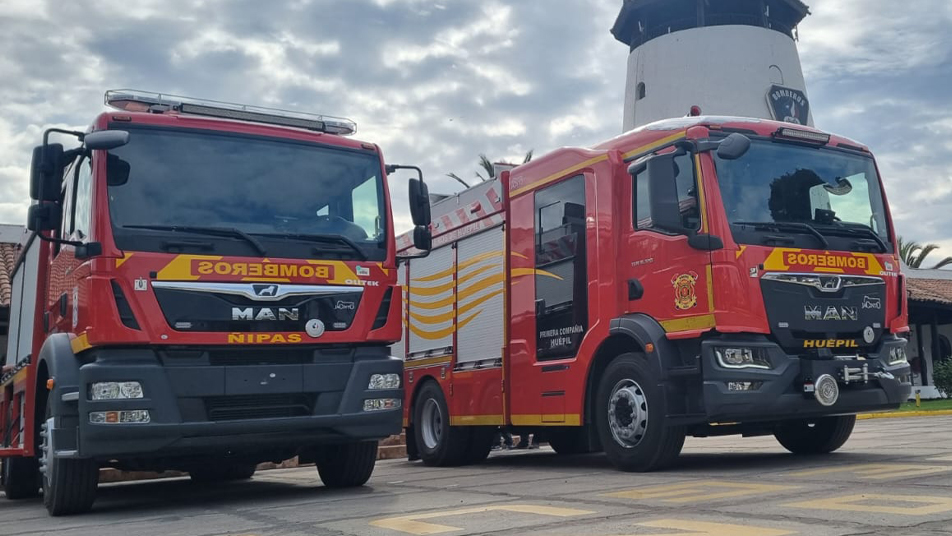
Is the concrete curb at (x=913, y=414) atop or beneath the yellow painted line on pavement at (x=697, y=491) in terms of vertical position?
atop

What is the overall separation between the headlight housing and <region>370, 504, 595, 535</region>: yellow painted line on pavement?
3.89 metres

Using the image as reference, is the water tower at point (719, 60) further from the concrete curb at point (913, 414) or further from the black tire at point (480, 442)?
the black tire at point (480, 442)

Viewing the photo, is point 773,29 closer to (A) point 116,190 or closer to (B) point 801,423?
(B) point 801,423

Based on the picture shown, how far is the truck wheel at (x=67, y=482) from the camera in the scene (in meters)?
7.50

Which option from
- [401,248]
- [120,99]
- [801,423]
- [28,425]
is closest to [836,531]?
[801,423]

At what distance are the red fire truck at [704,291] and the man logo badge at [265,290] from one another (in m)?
2.99

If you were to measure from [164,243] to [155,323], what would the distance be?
576 mm

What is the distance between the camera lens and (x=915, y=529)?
15.4ft

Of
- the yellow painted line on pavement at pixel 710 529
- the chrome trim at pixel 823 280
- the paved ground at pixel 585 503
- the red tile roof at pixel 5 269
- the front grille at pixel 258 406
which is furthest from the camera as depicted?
the red tile roof at pixel 5 269

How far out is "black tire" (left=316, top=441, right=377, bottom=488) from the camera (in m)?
8.72

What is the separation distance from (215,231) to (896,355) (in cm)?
571

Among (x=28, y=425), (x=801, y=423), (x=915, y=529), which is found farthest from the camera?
(x=801, y=423)

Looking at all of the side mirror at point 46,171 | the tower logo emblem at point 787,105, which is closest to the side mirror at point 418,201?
the side mirror at point 46,171

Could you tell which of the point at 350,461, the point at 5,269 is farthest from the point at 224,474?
the point at 5,269
